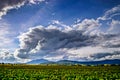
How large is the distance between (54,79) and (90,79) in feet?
19.0

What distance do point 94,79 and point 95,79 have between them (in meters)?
0.17

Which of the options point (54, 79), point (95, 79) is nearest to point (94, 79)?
point (95, 79)

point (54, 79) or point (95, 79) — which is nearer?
point (54, 79)

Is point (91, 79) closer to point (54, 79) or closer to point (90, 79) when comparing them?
point (90, 79)

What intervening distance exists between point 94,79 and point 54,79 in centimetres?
692

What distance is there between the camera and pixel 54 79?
3903 cm

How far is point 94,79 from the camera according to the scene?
41.8 m

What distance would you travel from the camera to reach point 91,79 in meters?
40.8

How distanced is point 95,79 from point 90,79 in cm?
152

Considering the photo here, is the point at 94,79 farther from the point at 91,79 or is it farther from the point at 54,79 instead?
the point at 54,79

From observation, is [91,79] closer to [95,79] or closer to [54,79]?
[95,79]

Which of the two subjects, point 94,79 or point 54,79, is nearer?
point 54,79

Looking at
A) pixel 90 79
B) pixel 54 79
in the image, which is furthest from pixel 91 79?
pixel 54 79

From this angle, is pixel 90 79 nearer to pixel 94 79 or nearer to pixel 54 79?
pixel 94 79
